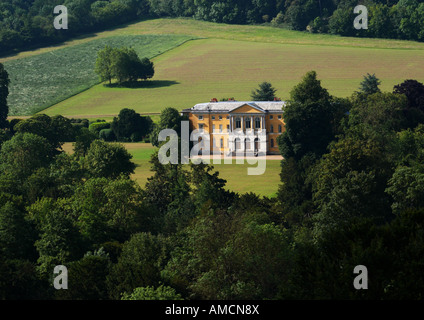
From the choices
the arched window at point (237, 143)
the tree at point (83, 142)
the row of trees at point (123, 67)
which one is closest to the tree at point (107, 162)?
the tree at point (83, 142)

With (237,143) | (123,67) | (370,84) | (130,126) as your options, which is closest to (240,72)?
(123,67)

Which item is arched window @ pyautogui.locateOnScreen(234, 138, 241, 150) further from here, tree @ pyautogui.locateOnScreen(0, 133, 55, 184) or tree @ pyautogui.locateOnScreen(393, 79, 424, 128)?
tree @ pyautogui.locateOnScreen(0, 133, 55, 184)

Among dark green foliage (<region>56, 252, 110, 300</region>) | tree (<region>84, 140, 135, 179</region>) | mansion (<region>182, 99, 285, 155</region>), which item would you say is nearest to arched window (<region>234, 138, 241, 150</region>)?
mansion (<region>182, 99, 285, 155</region>)

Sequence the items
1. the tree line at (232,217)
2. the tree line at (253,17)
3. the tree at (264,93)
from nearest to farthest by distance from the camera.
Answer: the tree line at (232,217) → the tree at (264,93) → the tree line at (253,17)

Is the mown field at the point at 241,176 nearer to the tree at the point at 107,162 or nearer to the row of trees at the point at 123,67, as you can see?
the tree at the point at 107,162
